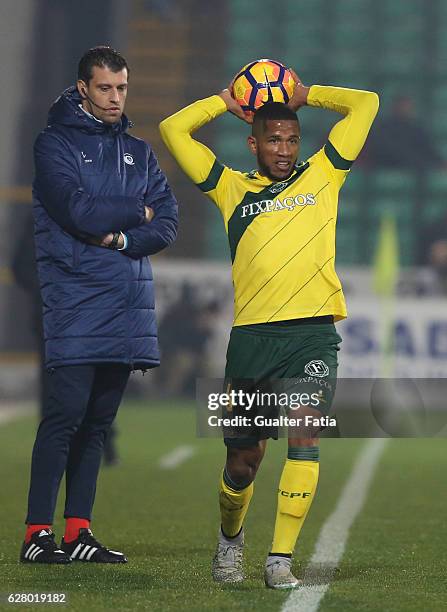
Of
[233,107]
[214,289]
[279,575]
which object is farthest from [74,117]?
[214,289]

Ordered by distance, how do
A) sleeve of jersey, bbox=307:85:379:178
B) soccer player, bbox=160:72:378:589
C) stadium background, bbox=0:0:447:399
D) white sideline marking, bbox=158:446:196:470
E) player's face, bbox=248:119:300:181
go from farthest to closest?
stadium background, bbox=0:0:447:399 < white sideline marking, bbox=158:446:196:470 < sleeve of jersey, bbox=307:85:379:178 < player's face, bbox=248:119:300:181 < soccer player, bbox=160:72:378:589

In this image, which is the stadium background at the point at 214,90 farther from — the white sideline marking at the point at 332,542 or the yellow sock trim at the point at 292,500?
the yellow sock trim at the point at 292,500

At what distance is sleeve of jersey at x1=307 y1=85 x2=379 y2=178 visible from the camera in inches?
209

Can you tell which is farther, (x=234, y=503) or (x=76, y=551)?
(x=76, y=551)

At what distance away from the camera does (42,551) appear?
215 inches

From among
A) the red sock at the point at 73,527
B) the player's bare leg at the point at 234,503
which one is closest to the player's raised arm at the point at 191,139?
the player's bare leg at the point at 234,503

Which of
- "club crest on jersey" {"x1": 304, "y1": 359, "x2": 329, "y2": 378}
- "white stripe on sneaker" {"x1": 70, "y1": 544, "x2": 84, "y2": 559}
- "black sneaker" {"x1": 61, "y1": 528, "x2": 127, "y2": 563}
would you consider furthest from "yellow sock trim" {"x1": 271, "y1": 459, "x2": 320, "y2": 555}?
"white stripe on sneaker" {"x1": 70, "y1": 544, "x2": 84, "y2": 559}

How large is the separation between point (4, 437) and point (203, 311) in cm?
694

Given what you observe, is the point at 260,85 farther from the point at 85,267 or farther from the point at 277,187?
the point at 85,267

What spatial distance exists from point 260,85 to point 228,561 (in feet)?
5.69

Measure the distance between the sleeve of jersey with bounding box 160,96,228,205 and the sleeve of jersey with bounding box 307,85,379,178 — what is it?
38cm

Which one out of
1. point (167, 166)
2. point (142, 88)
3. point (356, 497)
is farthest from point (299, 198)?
point (142, 88)

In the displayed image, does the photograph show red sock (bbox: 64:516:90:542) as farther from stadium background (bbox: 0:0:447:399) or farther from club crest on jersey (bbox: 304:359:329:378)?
stadium background (bbox: 0:0:447:399)

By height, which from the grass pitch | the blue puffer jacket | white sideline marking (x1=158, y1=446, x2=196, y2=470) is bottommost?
white sideline marking (x1=158, y1=446, x2=196, y2=470)
